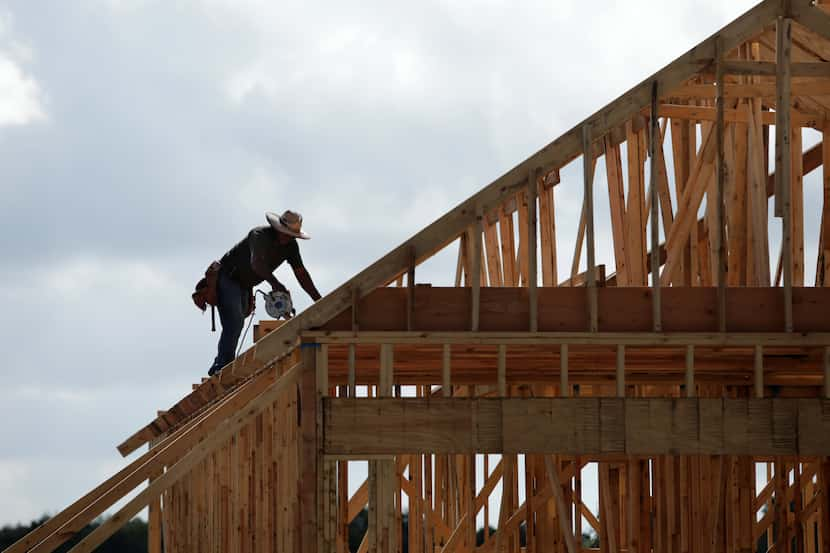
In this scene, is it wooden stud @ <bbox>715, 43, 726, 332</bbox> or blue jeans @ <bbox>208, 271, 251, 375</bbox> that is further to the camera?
blue jeans @ <bbox>208, 271, 251, 375</bbox>

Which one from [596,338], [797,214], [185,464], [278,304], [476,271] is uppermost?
[797,214]

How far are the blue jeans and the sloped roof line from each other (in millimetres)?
3627

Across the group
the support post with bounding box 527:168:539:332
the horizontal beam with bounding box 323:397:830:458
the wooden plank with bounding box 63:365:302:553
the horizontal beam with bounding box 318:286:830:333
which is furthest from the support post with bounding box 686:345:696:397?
the wooden plank with bounding box 63:365:302:553

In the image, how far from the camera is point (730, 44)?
13.5 meters

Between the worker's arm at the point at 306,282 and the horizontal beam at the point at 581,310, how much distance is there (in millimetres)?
2453

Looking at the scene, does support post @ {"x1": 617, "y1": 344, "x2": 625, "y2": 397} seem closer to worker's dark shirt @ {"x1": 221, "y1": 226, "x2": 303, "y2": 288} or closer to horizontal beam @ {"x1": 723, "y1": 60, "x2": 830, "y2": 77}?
horizontal beam @ {"x1": 723, "y1": 60, "x2": 830, "y2": 77}

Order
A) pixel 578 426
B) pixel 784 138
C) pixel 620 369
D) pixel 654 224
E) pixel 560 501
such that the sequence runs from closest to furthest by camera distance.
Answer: pixel 620 369 < pixel 578 426 < pixel 654 224 < pixel 784 138 < pixel 560 501

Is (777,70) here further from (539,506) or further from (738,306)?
(539,506)

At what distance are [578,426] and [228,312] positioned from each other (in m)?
5.67

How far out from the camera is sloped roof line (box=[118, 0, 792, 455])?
1289 centimetres

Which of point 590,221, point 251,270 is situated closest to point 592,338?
point 590,221

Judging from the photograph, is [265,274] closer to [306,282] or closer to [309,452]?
[306,282]

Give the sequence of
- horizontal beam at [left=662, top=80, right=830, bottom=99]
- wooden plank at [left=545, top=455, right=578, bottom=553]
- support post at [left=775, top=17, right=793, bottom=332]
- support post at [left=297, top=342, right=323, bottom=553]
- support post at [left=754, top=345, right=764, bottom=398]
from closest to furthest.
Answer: support post at [left=297, top=342, right=323, bottom=553]
support post at [left=754, top=345, right=764, bottom=398]
support post at [left=775, top=17, right=793, bottom=332]
horizontal beam at [left=662, top=80, right=830, bottom=99]
wooden plank at [left=545, top=455, right=578, bottom=553]

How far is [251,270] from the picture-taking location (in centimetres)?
1722
